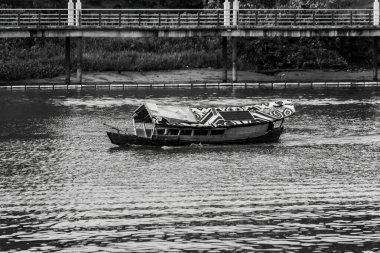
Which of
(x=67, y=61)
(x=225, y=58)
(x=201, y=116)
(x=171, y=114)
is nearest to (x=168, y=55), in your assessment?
(x=225, y=58)

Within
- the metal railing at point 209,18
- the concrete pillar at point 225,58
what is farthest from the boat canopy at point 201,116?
the concrete pillar at point 225,58

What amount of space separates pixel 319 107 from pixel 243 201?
1326 inches

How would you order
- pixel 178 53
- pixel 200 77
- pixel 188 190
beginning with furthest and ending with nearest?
pixel 178 53, pixel 200 77, pixel 188 190

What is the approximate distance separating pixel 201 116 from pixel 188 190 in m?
14.2

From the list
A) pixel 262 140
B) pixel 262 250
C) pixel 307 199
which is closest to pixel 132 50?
pixel 262 140

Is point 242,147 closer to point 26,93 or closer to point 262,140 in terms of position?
point 262,140

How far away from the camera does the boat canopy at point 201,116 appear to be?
5303cm

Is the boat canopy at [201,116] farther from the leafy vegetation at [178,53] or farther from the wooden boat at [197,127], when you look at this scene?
the leafy vegetation at [178,53]

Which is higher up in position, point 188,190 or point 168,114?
point 168,114

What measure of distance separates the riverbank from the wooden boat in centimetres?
3381

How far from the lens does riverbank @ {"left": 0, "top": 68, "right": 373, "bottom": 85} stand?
289ft

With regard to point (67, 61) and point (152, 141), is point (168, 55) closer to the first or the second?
point (67, 61)

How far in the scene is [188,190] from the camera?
40.2 metres

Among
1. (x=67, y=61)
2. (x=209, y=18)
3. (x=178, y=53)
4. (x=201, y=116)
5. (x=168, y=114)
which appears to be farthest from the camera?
(x=178, y=53)
